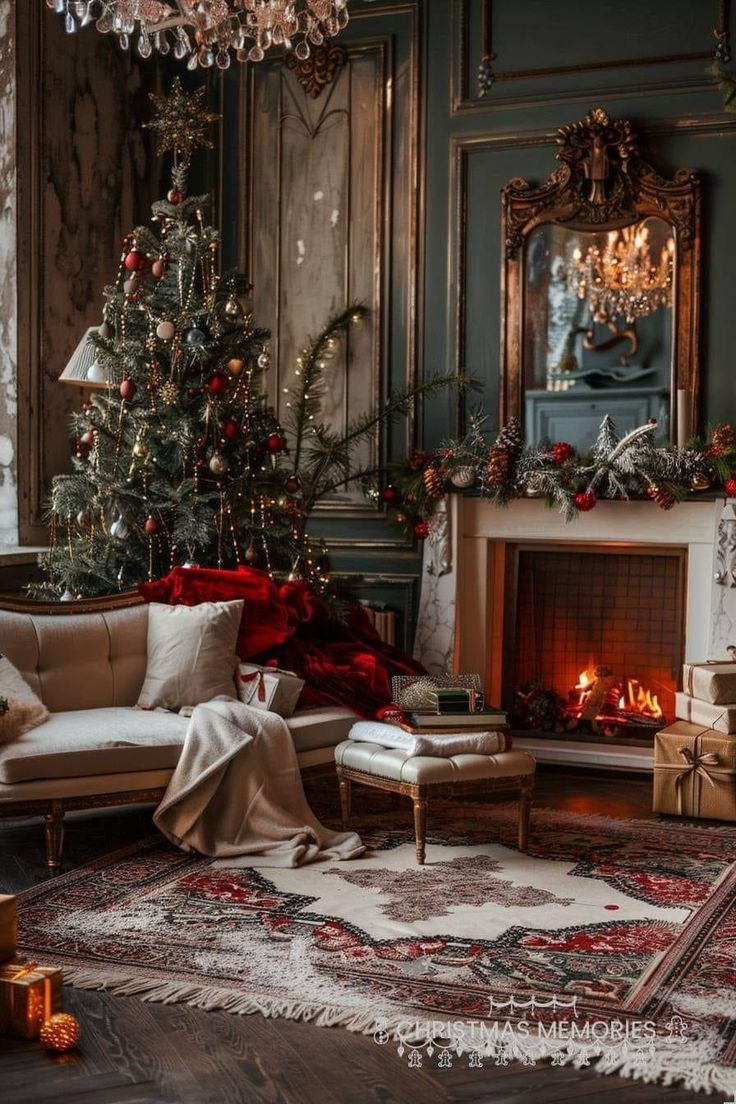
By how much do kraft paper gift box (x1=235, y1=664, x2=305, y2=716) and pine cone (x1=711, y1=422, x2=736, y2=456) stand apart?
7.12ft

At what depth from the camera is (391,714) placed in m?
4.77

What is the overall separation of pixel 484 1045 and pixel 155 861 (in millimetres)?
1796

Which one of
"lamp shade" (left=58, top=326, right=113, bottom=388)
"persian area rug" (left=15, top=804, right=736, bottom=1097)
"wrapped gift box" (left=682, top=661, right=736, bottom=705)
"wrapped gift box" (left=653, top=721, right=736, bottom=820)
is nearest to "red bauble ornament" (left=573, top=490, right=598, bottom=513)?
"wrapped gift box" (left=682, top=661, right=736, bottom=705)

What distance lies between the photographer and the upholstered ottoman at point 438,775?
173 inches

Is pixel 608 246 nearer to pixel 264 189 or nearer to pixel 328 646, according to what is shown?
pixel 264 189

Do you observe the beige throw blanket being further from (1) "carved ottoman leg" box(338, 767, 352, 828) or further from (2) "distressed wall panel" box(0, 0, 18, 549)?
(2) "distressed wall panel" box(0, 0, 18, 549)

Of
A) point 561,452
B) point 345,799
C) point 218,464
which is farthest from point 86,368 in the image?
point 345,799

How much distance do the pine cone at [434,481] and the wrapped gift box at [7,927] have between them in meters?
3.53

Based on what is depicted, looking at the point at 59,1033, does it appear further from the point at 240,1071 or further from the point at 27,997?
the point at 240,1071

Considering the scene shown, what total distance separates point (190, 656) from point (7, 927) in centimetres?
197

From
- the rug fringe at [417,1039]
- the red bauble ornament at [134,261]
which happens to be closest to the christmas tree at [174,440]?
the red bauble ornament at [134,261]

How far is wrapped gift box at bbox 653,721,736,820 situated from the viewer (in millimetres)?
5062

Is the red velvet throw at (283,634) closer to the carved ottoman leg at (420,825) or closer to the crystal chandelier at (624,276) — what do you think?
the carved ottoman leg at (420,825)

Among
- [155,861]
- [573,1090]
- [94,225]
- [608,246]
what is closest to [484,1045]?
[573,1090]
